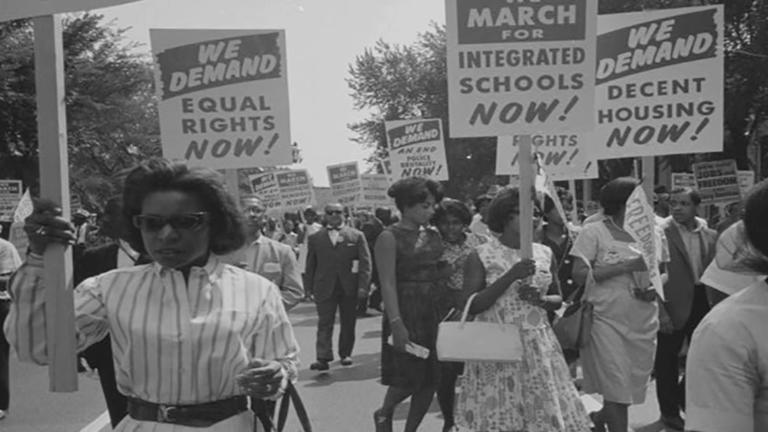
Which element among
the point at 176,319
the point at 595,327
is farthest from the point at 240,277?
the point at 595,327

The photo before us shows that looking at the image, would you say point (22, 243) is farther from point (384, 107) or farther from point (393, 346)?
point (384, 107)

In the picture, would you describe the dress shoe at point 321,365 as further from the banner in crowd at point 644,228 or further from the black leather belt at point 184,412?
the black leather belt at point 184,412

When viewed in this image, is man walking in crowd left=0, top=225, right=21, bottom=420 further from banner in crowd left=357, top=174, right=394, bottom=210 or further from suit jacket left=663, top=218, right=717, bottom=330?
banner in crowd left=357, top=174, right=394, bottom=210

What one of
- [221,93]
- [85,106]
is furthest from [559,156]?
[85,106]

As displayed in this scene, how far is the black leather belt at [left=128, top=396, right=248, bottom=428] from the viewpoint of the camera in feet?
9.78

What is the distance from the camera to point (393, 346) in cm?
654

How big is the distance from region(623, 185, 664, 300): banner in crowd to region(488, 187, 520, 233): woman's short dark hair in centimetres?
119

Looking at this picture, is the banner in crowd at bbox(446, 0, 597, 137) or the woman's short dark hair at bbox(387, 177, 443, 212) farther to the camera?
the woman's short dark hair at bbox(387, 177, 443, 212)

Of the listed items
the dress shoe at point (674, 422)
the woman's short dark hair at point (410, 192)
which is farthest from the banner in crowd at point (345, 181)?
the woman's short dark hair at point (410, 192)

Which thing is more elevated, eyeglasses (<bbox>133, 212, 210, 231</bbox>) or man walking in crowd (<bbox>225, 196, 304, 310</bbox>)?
eyeglasses (<bbox>133, 212, 210, 231</bbox>)

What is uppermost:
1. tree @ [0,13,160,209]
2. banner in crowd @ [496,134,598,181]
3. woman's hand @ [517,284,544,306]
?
tree @ [0,13,160,209]

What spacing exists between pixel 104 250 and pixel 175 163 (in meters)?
3.06

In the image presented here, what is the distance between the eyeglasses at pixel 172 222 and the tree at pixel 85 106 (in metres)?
26.3

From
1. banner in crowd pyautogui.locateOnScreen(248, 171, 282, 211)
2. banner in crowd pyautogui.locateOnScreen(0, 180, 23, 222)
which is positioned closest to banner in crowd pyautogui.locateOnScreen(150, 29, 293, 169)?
banner in crowd pyautogui.locateOnScreen(0, 180, 23, 222)
